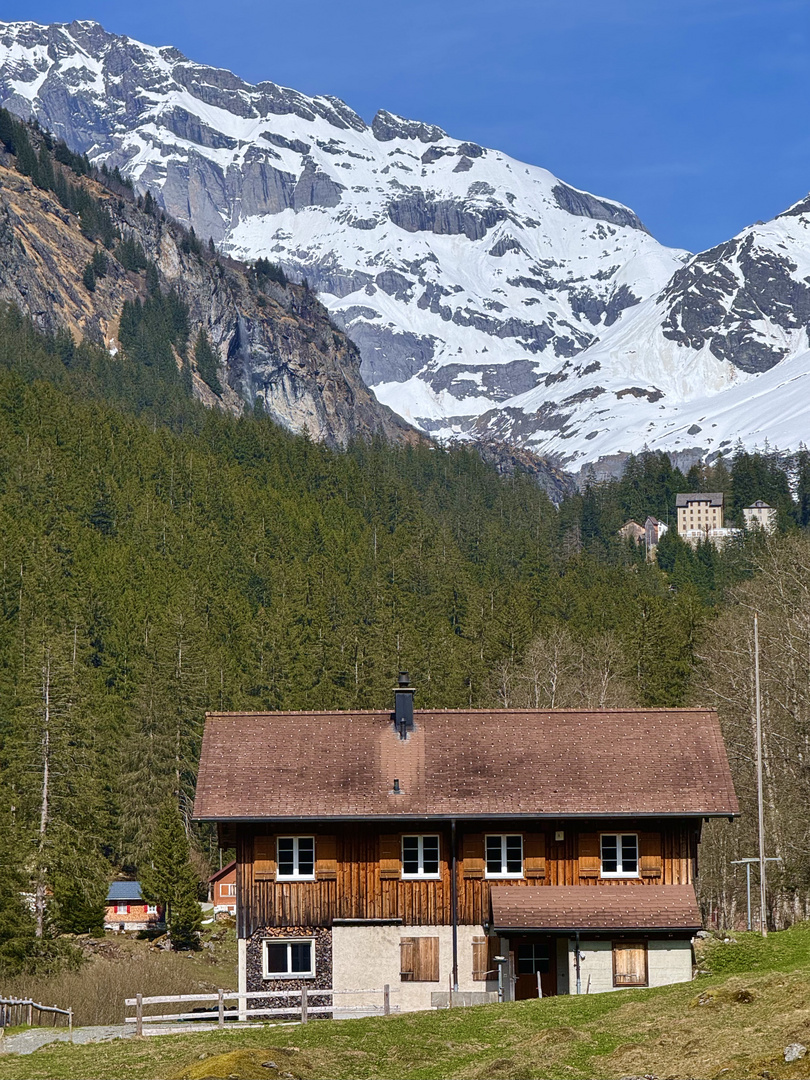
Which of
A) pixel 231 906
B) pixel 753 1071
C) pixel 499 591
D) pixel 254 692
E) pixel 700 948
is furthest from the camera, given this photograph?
pixel 499 591

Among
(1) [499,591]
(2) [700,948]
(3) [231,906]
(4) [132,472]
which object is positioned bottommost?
(3) [231,906]

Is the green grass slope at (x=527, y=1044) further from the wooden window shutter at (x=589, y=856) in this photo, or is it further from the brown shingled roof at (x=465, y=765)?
the brown shingled roof at (x=465, y=765)

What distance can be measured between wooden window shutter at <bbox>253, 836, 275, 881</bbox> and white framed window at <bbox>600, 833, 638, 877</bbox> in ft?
28.1

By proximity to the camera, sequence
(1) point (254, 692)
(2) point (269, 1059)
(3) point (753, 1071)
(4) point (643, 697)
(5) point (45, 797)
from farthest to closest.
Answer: (1) point (254, 692) → (4) point (643, 697) → (5) point (45, 797) → (2) point (269, 1059) → (3) point (753, 1071)

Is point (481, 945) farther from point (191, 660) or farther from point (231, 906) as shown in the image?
point (191, 660)

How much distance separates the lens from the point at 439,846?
130ft

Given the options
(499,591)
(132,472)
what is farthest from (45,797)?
(132,472)

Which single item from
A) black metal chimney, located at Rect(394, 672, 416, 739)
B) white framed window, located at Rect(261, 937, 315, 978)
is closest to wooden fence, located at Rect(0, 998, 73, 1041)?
white framed window, located at Rect(261, 937, 315, 978)

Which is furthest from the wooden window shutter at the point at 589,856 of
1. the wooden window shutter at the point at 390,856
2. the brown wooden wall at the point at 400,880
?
the wooden window shutter at the point at 390,856

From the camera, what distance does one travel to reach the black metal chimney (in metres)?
41.0

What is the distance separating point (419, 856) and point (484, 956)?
301 centimetres

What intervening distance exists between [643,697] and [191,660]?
29486mm

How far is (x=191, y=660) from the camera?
101 m

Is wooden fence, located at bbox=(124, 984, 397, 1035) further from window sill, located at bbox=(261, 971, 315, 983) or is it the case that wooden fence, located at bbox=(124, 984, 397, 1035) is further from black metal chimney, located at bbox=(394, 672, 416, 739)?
black metal chimney, located at bbox=(394, 672, 416, 739)
